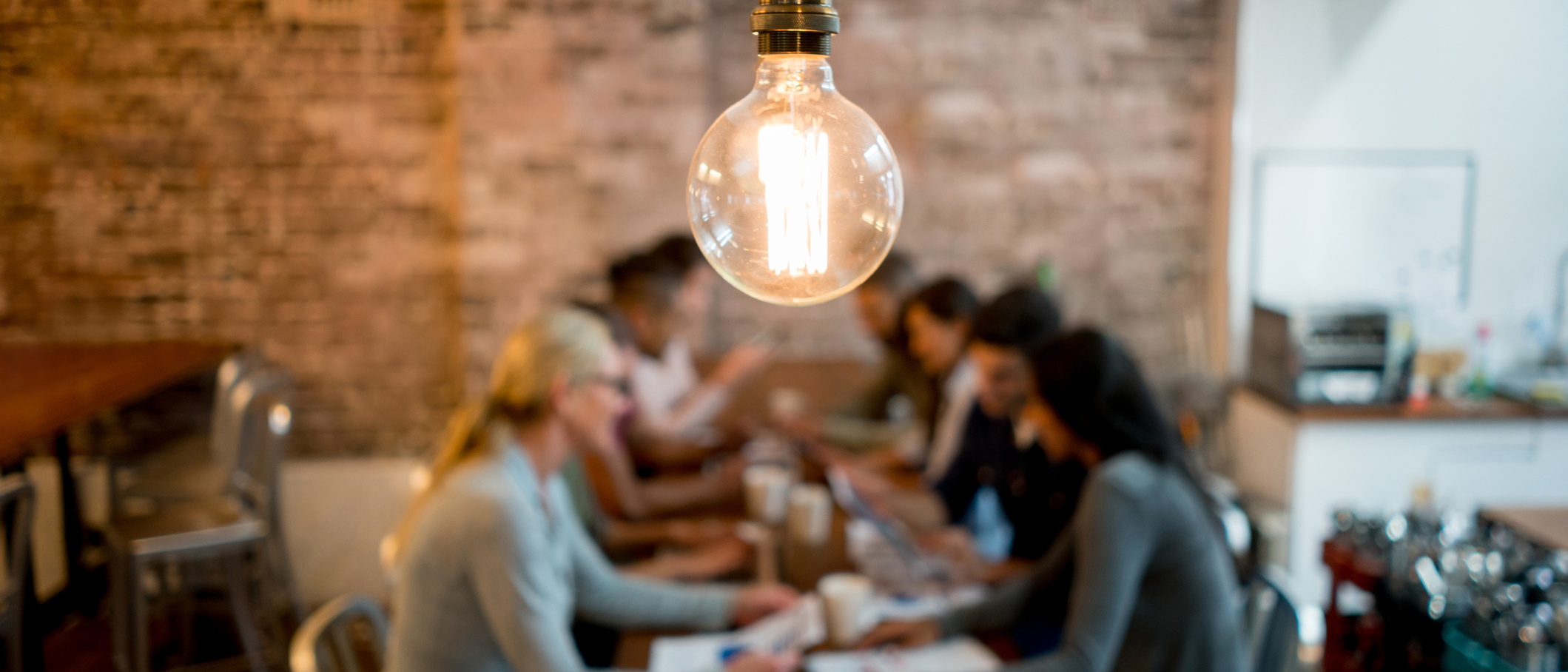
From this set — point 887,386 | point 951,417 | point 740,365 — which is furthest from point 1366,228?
point 740,365

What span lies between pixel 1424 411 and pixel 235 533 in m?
3.84

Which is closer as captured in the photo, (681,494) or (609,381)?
(609,381)

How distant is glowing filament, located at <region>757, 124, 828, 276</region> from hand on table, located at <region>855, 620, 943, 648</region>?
43.4 inches

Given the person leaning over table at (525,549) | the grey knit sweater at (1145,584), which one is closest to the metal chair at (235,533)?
the person leaning over table at (525,549)

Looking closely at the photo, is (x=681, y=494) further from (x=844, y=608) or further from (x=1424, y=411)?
(x=1424, y=411)

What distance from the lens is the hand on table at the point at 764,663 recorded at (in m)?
1.67

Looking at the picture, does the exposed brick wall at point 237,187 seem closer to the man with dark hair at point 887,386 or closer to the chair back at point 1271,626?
the man with dark hair at point 887,386

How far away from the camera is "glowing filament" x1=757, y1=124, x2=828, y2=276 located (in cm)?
89

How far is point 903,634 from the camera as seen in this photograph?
1.85m

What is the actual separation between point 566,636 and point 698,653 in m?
0.23

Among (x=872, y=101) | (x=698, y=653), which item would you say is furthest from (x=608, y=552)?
(x=872, y=101)

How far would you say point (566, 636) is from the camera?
1737mm

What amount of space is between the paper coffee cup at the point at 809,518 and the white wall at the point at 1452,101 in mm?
2722

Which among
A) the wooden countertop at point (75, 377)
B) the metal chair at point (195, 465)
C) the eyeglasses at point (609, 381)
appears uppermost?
the eyeglasses at point (609, 381)
